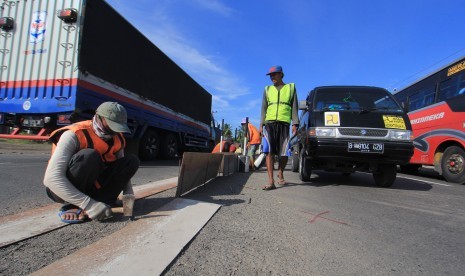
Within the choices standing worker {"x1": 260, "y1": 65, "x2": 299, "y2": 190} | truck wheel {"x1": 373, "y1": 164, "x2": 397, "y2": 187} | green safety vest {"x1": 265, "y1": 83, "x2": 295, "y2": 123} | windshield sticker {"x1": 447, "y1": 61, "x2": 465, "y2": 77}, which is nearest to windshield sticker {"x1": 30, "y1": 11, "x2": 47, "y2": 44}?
standing worker {"x1": 260, "y1": 65, "x2": 299, "y2": 190}

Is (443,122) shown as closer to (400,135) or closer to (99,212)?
(400,135)

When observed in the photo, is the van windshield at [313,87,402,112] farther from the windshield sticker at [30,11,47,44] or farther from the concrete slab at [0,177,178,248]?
the windshield sticker at [30,11,47,44]

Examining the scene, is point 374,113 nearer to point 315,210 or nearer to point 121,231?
point 315,210

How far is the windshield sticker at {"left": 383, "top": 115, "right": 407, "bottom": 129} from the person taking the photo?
5793 mm

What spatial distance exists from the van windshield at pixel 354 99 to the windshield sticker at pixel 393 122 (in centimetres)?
27

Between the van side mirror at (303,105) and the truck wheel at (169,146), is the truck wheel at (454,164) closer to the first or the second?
the van side mirror at (303,105)

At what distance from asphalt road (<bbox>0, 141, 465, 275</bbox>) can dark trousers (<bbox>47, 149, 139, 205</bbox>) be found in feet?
1.07

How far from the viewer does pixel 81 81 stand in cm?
761

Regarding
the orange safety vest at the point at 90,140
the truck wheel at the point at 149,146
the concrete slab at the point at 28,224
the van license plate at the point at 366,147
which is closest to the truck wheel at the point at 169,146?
the truck wheel at the point at 149,146

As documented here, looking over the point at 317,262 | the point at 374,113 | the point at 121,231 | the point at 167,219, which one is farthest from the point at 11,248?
the point at 374,113

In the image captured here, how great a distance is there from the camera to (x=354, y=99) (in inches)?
255

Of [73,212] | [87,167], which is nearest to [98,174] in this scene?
[87,167]

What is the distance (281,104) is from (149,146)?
6797 mm

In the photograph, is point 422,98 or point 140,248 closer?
point 140,248
